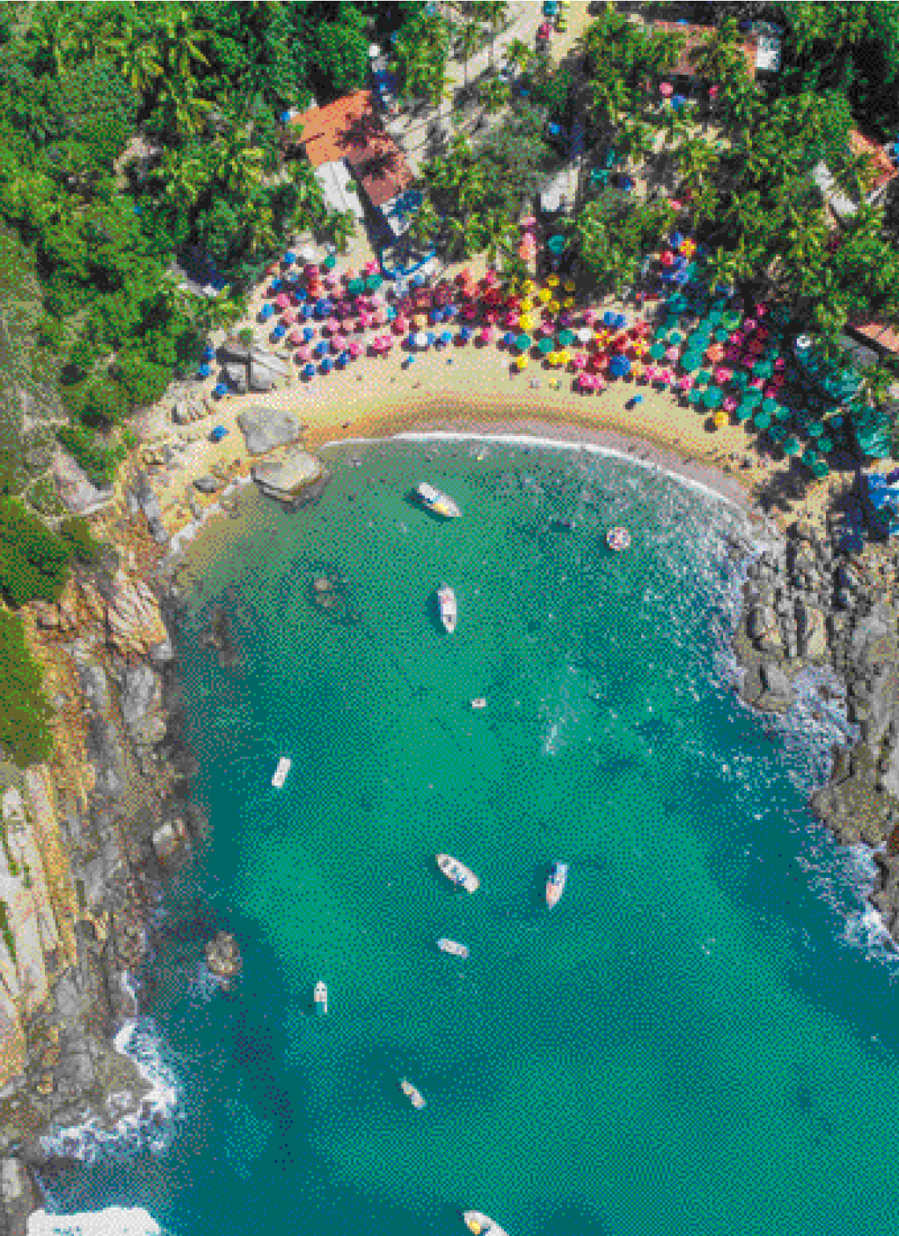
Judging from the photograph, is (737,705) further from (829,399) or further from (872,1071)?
(872,1071)

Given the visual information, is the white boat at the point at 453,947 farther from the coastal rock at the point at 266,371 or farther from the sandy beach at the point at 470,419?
the coastal rock at the point at 266,371

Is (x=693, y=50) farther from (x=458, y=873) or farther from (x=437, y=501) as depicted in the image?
(x=458, y=873)

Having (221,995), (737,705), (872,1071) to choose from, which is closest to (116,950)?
(221,995)

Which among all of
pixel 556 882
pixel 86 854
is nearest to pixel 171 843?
pixel 86 854

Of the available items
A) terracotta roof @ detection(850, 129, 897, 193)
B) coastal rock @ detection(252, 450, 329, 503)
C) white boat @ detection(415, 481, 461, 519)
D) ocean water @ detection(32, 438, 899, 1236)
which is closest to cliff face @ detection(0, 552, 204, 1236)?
ocean water @ detection(32, 438, 899, 1236)

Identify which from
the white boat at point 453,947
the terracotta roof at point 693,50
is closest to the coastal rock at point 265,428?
the terracotta roof at point 693,50
